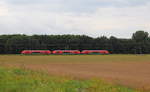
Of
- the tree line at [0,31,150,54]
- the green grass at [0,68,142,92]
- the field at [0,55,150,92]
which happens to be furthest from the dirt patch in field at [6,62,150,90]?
the tree line at [0,31,150,54]

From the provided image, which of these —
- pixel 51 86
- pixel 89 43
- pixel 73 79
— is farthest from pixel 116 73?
pixel 89 43

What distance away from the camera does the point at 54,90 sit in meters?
12.4

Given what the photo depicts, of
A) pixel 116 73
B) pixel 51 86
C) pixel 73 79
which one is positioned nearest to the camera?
pixel 51 86

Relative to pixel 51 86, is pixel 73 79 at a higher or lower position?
lower

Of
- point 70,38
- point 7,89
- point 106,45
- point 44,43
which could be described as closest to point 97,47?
point 106,45

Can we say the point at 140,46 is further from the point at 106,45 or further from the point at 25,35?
the point at 25,35

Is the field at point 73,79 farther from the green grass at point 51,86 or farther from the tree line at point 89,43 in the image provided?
the tree line at point 89,43

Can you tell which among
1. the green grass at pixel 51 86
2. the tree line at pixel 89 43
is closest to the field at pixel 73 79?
the green grass at pixel 51 86

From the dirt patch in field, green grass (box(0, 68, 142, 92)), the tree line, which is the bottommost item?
the dirt patch in field

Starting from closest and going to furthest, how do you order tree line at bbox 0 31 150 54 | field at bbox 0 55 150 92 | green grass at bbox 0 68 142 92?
green grass at bbox 0 68 142 92 → field at bbox 0 55 150 92 → tree line at bbox 0 31 150 54

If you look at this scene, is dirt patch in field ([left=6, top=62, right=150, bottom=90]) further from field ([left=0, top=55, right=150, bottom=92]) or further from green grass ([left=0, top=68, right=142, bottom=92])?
green grass ([left=0, top=68, right=142, bottom=92])

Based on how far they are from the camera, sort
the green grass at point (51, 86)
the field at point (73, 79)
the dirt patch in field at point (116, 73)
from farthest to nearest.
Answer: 1. the dirt patch in field at point (116, 73)
2. the field at point (73, 79)
3. the green grass at point (51, 86)

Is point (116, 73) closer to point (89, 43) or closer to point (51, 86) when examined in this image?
point (51, 86)

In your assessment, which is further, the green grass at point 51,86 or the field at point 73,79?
the field at point 73,79
